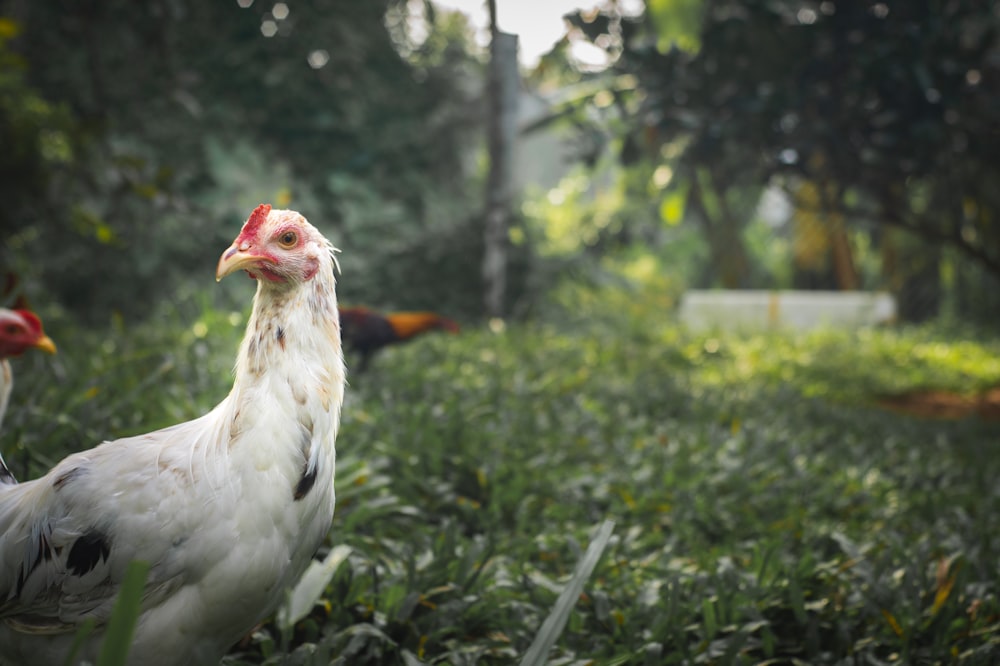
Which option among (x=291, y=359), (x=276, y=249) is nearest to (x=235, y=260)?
(x=276, y=249)

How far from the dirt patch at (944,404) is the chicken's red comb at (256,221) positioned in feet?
20.3

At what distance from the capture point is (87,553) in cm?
154

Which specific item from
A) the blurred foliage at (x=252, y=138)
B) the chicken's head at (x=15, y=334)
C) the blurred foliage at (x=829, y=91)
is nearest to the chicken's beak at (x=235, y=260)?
the chicken's head at (x=15, y=334)

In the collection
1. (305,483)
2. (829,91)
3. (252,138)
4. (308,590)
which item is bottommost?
(308,590)

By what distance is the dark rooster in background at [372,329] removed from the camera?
4.92m

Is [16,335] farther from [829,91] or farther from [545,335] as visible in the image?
[545,335]

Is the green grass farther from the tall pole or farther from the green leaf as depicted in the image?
the tall pole

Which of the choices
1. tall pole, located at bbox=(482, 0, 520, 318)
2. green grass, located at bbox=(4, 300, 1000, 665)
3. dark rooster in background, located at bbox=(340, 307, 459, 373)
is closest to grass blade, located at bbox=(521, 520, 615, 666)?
green grass, located at bbox=(4, 300, 1000, 665)

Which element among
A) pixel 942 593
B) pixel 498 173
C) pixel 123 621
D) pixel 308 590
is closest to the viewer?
pixel 123 621

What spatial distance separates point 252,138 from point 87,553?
7.67 meters

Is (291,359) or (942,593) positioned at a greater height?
(291,359)

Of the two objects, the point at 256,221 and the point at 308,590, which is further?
the point at 308,590

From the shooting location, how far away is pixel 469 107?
10086 mm

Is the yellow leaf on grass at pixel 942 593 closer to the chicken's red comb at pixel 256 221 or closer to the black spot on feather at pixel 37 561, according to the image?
the chicken's red comb at pixel 256 221
